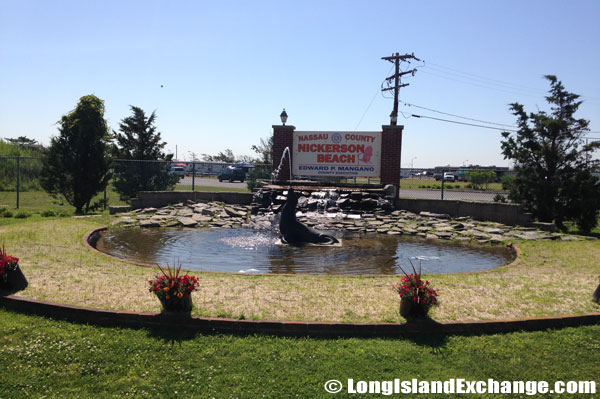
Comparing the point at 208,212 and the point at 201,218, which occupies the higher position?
the point at 208,212

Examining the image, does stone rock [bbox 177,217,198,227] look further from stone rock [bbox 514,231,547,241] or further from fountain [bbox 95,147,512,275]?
stone rock [bbox 514,231,547,241]

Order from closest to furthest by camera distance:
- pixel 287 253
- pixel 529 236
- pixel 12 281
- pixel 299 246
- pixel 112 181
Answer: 1. pixel 12 281
2. pixel 287 253
3. pixel 299 246
4. pixel 529 236
5. pixel 112 181

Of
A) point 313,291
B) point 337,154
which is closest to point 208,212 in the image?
point 337,154

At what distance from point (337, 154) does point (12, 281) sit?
1596 cm

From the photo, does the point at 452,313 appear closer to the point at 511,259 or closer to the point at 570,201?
the point at 511,259

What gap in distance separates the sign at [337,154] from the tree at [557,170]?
21.1 ft

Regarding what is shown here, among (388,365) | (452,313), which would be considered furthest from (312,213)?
(388,365)

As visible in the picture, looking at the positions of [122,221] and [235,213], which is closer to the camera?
[122,221]

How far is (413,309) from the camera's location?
17.3 feet

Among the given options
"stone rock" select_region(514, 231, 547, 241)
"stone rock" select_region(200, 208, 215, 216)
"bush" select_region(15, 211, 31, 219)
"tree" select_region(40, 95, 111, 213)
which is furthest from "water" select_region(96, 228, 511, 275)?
"tree" select_region(40, 95, 111, 213)

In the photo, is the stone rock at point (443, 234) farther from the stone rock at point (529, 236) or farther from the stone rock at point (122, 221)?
the stone rock at point (122, 221)

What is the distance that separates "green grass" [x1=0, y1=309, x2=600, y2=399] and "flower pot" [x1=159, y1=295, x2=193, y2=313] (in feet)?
0.97

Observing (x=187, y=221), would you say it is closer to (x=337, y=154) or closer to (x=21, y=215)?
(x=21, y=215)

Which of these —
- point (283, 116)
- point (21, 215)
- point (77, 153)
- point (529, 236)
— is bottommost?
point (21, 215)
